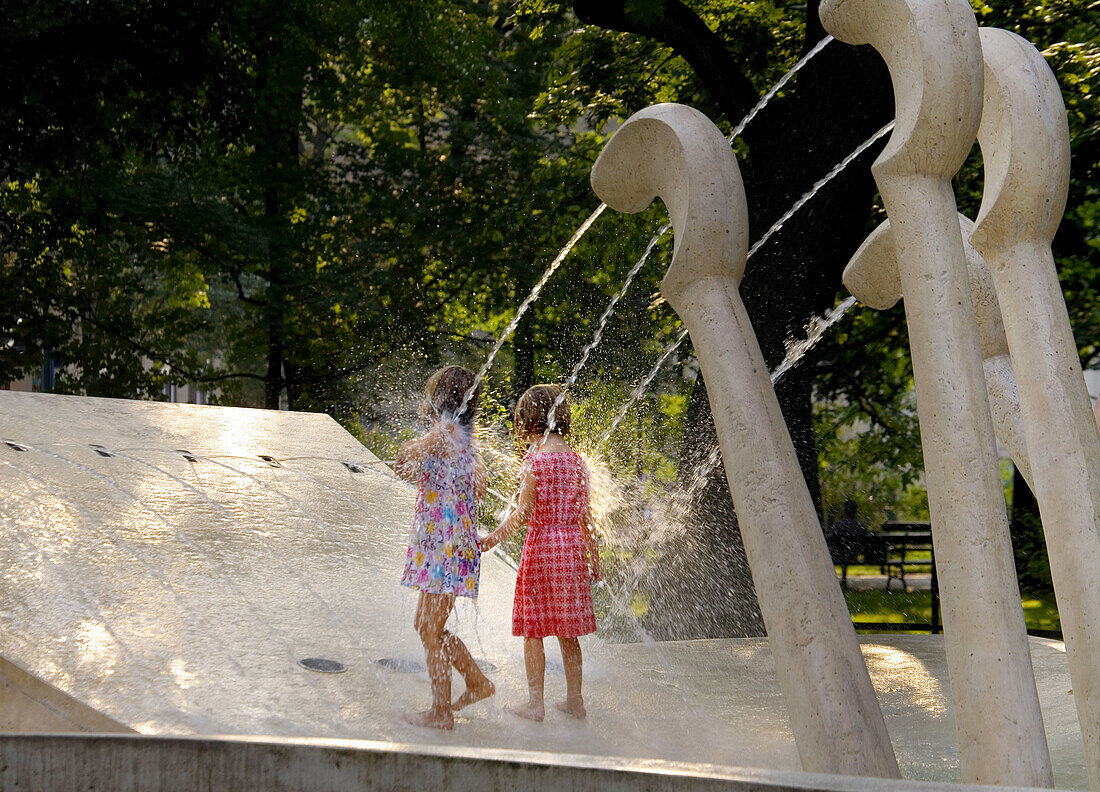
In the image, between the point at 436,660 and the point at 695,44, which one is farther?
the point at 695,44

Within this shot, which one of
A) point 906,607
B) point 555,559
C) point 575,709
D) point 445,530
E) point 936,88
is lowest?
point 575,709

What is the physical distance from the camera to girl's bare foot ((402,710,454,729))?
4172 mm

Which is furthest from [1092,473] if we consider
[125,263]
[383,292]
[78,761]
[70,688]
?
[125,263]

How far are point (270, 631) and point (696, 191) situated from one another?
2.57m

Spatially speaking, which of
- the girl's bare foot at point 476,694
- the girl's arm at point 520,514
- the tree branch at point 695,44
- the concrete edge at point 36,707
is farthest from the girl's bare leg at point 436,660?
the tree branch at point 695,44

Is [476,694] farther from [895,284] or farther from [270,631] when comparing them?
[895,284]

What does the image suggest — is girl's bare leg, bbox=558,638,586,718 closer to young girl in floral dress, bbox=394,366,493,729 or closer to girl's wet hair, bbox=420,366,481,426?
young girl in floral dress, bbox=394,366,493,729

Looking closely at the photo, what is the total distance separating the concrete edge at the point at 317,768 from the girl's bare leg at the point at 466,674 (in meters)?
2.05

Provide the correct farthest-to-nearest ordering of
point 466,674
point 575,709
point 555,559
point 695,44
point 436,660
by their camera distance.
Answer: point 695,44, point 555,559, point 575,709, point 466,674, point 436,660

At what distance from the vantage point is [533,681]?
15.0 feet

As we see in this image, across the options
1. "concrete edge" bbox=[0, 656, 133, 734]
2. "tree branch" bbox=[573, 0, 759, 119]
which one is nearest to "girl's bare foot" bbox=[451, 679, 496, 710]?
"concrete edge" bbox=[0, 656, 133, 734]

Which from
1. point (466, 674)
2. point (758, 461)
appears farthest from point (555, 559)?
point (758, 461)

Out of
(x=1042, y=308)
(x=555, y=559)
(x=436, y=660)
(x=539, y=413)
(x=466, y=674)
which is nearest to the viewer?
(x=1042, y=308)

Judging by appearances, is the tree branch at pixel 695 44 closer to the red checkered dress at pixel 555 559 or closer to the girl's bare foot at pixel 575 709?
the red checkered dress at pixel 555 559
